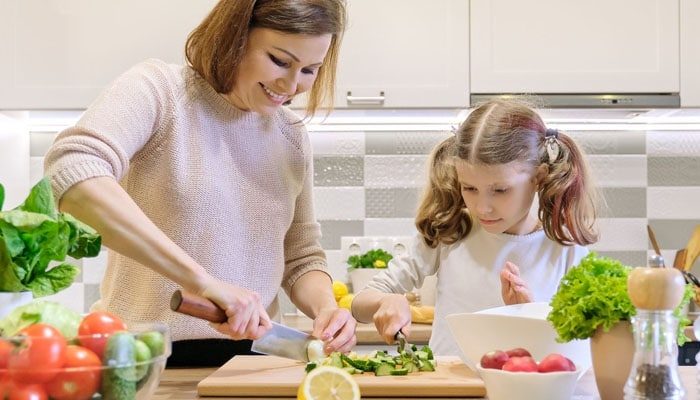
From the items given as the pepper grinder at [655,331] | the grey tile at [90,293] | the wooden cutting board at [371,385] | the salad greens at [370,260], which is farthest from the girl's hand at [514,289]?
the grey tile at [90,293]

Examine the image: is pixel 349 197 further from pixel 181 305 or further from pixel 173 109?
pixel 181 305

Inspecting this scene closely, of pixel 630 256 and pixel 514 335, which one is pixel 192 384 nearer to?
pixel 514 335

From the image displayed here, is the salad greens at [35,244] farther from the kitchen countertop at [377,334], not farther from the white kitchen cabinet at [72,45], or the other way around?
the white kitchen cabinet at [72,45]

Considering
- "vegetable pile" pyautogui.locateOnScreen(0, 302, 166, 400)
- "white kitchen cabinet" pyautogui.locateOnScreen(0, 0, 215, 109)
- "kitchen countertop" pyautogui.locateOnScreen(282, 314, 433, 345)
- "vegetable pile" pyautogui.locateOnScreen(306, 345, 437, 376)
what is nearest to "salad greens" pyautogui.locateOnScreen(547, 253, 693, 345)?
"vegetable pile" pyautogui.locateOnScreen(306, 345, 437, 376)

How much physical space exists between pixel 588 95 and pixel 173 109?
1.63m

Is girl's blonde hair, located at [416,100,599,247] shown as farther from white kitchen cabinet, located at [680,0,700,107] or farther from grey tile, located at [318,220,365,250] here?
grey tile, located at [318,220,365,250]

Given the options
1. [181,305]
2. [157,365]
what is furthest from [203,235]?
[157,365]

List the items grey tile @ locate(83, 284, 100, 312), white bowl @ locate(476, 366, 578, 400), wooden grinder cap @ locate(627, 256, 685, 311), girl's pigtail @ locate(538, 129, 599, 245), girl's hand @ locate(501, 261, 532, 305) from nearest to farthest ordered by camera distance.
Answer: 1. wooden grinder cap @ locate(627, 256, 685, 311)
2. white bowl @ locate(476, 366, 578, 400)
3. girl's hand @ locate(501, 261, 532, 305)
4. girl's pigtail @ locate(538, 129, 599, 245)
5. grey tile @ locate(83, 284, 100, 312)

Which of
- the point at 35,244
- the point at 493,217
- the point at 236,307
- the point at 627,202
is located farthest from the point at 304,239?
the point at 627,202

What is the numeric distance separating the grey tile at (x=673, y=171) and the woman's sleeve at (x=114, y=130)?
2.11 m

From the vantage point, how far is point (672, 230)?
10.8 feet

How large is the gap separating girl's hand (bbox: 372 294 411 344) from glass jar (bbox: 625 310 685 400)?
27.0 inches

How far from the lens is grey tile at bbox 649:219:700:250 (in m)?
3.28

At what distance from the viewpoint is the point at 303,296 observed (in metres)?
1.91
